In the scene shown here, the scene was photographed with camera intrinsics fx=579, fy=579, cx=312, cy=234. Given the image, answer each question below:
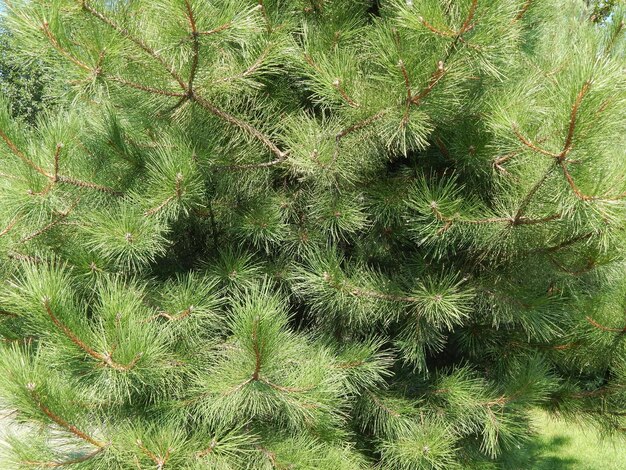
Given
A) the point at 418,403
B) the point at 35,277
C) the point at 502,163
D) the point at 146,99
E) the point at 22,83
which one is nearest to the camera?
the point at 35,277

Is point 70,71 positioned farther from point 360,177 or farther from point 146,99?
point 360,177

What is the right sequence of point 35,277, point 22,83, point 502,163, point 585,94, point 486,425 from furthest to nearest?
point 22,83 < point 486,425 < point 502,163 < point 35,277 < point 585,94

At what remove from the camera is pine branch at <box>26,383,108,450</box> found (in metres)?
1.76

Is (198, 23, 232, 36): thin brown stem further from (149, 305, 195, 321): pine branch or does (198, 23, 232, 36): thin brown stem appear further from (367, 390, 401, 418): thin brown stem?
(367, 390, 401, 418): thin brown stem

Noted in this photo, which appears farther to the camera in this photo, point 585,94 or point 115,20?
point 115,20

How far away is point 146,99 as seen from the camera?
2.07 metres

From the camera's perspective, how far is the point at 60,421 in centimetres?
183

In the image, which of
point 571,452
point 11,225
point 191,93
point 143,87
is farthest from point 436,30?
point 571,452

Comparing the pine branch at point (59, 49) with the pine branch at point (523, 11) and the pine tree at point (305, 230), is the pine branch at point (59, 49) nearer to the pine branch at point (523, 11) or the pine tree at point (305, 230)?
the pine tree at point (305, 230)

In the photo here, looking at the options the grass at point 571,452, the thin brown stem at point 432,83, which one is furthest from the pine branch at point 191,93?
the grass at point 571,452

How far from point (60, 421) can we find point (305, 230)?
3.83 feet

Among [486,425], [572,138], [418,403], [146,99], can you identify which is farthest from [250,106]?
[486,425]

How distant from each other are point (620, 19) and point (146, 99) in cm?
200

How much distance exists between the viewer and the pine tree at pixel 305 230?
1.77 meters
